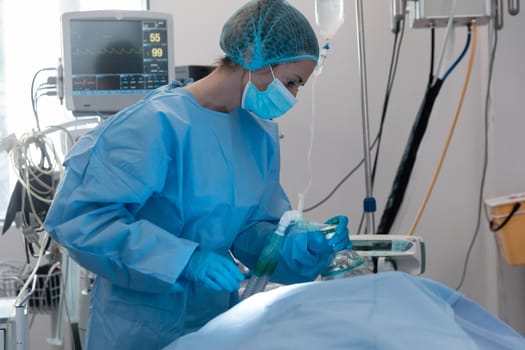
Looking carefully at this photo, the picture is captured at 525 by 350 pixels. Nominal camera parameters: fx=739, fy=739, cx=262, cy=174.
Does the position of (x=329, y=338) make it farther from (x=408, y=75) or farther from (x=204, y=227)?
(x=408, y=75)

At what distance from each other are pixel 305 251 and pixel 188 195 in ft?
0.92

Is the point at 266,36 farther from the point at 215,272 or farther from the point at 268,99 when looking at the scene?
the point at 215,272

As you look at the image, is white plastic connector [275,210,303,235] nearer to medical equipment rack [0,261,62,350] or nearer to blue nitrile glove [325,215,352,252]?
blue nitrile glove [325,215,352,252]

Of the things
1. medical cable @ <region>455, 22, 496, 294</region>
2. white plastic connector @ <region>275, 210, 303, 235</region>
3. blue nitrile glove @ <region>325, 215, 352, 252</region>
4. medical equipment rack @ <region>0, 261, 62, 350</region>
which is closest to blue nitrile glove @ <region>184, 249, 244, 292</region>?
white plastic connector @ <region>275, 210, 303, 235</region>

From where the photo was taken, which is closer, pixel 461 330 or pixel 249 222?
pixel 461 330

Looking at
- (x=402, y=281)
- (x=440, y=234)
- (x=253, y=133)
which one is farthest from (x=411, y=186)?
(x=402, y=281)

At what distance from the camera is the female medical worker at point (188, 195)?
141cm

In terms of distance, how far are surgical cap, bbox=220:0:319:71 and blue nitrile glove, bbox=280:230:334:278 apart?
38 centimetres

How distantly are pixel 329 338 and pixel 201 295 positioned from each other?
638 mm

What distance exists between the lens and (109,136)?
4.88ft

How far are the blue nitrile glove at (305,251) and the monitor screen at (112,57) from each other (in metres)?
0.85

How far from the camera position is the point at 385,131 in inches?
133

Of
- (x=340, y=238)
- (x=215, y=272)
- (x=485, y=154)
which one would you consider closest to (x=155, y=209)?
(x=215, y=272)

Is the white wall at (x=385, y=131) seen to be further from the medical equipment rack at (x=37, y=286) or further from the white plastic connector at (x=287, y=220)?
the white plastic connector at (x=287, y=220)
